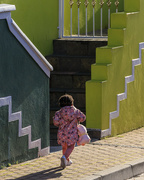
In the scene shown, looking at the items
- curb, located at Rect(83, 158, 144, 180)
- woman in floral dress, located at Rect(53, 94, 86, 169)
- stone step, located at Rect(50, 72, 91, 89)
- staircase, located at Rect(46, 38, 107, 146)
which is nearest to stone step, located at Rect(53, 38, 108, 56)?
staircase, located at Rect(46, 38, 107, 146)

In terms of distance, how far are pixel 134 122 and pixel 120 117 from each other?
721mm

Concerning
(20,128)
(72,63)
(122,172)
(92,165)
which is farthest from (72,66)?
(122,172)

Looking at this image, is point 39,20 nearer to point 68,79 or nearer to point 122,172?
point 68,79

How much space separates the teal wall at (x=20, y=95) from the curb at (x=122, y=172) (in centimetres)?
135

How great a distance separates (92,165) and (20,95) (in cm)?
146

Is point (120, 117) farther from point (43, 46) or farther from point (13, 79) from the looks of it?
point (13, 79)

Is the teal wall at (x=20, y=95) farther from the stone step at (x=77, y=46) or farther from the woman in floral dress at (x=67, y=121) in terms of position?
the stone step at (x=77, y=46)

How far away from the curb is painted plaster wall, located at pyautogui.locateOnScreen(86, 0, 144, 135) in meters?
2.03

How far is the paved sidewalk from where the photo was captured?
9344mm

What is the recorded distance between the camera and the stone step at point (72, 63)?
13.9 meters

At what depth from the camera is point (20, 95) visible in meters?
9.97

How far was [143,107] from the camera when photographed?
549 inches

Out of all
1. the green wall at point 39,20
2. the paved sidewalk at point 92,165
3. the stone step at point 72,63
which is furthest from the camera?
the stone step at point 72,63

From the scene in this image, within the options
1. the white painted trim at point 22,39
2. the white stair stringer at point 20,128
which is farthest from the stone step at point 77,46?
the white stair stringer at point 20,128
